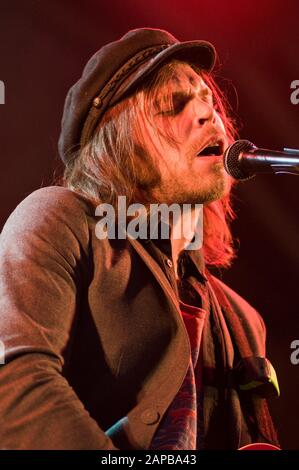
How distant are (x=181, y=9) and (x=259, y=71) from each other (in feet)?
1.14

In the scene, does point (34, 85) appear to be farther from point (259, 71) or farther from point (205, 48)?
point (259, 71)

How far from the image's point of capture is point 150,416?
4.00 feet

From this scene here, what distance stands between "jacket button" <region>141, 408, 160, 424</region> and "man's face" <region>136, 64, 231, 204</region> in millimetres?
608

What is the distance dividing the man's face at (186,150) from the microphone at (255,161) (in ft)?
0.81

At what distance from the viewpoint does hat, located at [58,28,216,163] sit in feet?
5.36

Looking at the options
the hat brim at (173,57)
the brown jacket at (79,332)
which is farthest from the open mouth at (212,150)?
the brown jacket at (79,332)

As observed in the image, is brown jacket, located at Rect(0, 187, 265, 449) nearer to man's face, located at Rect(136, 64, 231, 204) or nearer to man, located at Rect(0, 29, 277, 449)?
man, located at Rect(0, 29, 277, 449)

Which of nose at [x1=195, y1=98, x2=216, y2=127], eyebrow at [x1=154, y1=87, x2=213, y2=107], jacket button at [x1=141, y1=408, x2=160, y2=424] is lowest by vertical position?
jacket button at [x1=141, y1=408, x2=160, y2=424]

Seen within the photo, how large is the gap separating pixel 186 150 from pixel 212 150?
0.27 feet

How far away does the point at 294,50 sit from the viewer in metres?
2.18

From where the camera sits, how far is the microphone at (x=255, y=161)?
1.25 m

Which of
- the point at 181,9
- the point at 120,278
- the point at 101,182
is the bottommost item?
the point at 120,278

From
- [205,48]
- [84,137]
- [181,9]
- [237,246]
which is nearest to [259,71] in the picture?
[181,9]

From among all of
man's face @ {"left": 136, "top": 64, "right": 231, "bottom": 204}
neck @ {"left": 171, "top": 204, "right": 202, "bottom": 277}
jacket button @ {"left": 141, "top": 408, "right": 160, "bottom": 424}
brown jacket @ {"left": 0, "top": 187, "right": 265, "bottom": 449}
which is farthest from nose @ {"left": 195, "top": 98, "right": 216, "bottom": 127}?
jacket button @ {"left": 141, "top": 408, "right": 160, "bottom": 424}
